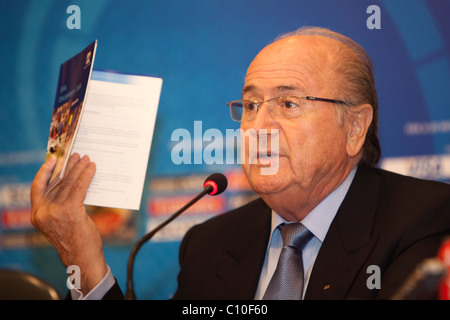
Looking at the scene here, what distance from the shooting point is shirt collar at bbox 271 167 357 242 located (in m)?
1.71

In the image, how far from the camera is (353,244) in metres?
1.60

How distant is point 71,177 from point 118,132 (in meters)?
0.26

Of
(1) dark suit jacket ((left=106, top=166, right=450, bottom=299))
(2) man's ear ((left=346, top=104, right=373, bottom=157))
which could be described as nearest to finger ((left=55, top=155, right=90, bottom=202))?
(1) dark suit jacket ((left=106, top=166, right=450, bottom=299))

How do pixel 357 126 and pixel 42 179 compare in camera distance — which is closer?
pixel 42 179

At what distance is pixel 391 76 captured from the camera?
2.75m

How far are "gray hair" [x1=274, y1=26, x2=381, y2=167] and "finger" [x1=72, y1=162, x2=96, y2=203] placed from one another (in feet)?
3.25

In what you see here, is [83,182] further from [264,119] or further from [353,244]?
[353,244]

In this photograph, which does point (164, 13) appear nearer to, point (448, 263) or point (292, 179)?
point (292, 179)

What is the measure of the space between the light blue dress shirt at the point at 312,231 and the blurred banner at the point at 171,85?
2.75 ft

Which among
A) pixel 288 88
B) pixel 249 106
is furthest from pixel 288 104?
pixel 249 106

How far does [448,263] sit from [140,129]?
4.03 ft

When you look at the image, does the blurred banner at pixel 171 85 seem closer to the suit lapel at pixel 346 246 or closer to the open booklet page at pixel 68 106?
the open booklet page at pixel 68 106

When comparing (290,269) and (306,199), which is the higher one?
(306,199)

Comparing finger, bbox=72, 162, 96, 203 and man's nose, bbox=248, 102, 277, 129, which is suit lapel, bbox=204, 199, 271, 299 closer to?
man's nose, bbox=248, 102, 277, 129
